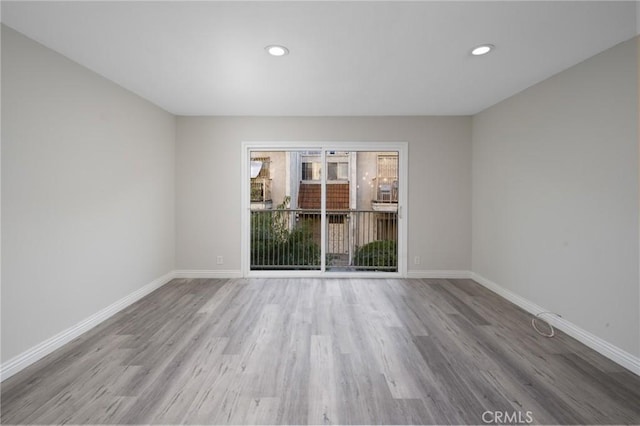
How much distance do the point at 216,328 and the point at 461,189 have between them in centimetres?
361

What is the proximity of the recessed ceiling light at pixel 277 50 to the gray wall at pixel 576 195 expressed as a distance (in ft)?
8.11

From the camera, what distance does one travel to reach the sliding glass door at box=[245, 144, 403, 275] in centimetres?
441

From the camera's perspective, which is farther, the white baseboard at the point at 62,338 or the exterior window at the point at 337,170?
the exterior window at the point at 337,170

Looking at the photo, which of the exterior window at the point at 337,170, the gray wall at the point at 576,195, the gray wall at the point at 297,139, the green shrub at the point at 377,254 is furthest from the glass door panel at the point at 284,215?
the gray wall at the point at 576,195

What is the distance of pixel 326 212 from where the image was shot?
4.29m

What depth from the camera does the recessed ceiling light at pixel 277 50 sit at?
2111mm

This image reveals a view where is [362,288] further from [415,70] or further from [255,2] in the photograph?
[255,2]

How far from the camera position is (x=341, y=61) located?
233cm

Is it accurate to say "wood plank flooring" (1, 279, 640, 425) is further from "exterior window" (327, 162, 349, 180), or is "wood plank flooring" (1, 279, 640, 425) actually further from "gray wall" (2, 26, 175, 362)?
"exterior window" (327, 162, 349, 180)

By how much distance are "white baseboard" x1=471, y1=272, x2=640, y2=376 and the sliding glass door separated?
1542 mm

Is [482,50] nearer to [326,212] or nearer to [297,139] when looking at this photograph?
[297,139]

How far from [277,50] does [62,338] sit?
2.85 meters

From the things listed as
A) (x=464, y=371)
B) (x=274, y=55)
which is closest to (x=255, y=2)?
(x=274, y=55)

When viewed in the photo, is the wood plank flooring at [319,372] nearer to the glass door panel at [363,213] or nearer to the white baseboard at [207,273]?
the white baseboard at [207,273]
